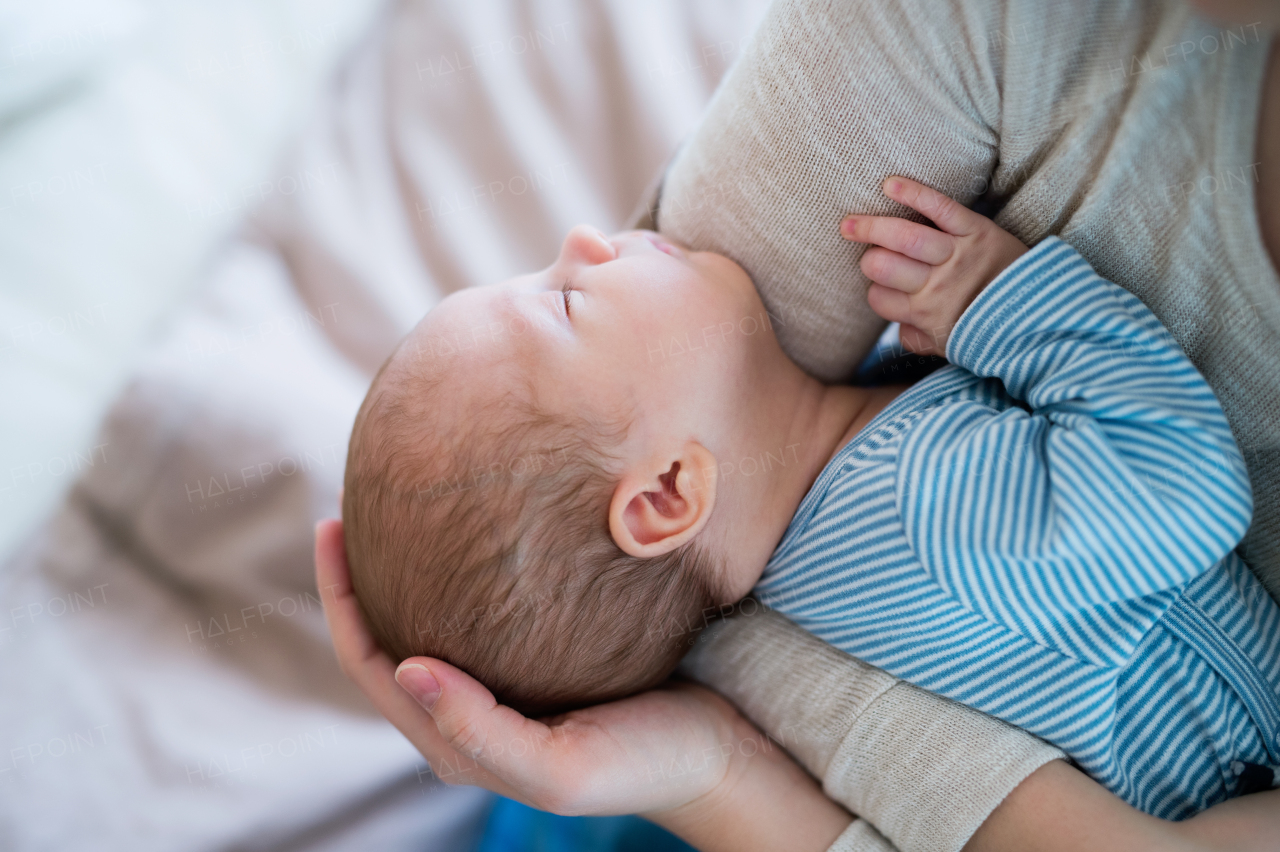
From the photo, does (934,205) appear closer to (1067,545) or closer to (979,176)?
(979,176)

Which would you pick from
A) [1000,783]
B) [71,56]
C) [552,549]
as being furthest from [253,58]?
[1000,783]

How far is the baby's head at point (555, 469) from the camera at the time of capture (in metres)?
0.87

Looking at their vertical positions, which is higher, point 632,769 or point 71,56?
point 71,56

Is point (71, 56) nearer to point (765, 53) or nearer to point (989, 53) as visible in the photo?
point (765, 53)

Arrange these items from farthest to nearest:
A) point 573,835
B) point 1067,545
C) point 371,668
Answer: point 573,835 → point 371,668 → point 1067,545

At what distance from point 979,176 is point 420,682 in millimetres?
785

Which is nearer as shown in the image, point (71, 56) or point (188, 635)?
point (188, 635)

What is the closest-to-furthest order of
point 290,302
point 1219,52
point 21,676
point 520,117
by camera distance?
point 1219,52 → point 21,676 → point 290,302 → point 520,117

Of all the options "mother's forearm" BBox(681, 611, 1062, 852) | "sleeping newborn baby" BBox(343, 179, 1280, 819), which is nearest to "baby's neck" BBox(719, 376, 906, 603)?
"sleeping newborn baby" BBox(343, 179, 1280, 819)

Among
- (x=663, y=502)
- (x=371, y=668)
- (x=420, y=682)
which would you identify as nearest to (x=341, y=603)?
(x=371, y=668)

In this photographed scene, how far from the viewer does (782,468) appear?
1.03 metres

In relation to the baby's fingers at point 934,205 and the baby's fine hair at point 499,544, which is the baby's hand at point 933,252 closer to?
the baby's fingers at point 934,205

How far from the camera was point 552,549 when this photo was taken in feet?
2.89

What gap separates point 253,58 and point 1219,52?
5.13 ft
